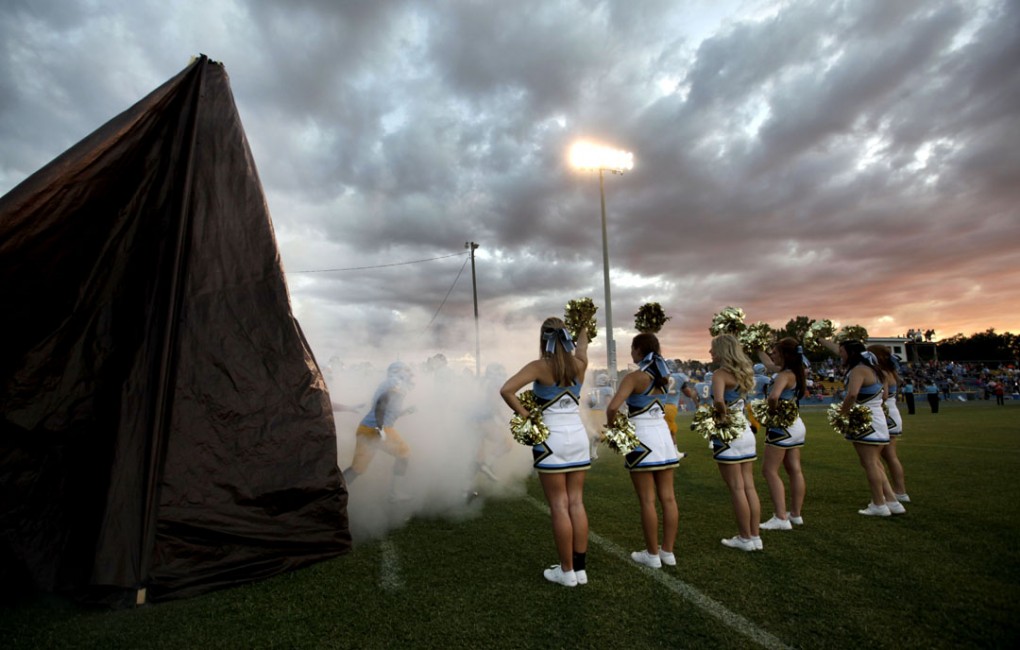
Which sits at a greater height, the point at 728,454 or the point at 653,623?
the point at 728,454

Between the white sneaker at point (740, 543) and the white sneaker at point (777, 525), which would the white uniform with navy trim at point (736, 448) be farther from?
the white sneaker at point (777, 525)

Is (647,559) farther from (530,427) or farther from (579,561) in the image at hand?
(530,427)

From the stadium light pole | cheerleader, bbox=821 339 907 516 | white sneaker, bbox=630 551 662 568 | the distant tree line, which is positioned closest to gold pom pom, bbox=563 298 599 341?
white sneaker, bbox=630 551 662 568

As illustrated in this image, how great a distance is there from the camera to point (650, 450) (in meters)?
4.54

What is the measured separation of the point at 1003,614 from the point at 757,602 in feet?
4.85

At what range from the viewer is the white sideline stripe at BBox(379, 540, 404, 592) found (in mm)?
4250

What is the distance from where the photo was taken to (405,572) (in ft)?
14.9

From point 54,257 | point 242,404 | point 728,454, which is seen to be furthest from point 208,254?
point 728,454

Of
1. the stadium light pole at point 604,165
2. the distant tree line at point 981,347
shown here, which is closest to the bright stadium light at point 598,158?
the stadium light pole at point 604,165

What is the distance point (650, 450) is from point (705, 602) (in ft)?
3.93

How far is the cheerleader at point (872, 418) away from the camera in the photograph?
6035mm

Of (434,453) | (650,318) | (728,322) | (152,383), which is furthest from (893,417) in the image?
(152,383)

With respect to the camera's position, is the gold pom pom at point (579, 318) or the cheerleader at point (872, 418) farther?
the cheerleader at point (872, 418)

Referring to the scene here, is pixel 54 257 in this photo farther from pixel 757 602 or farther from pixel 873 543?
pixel 873 543
